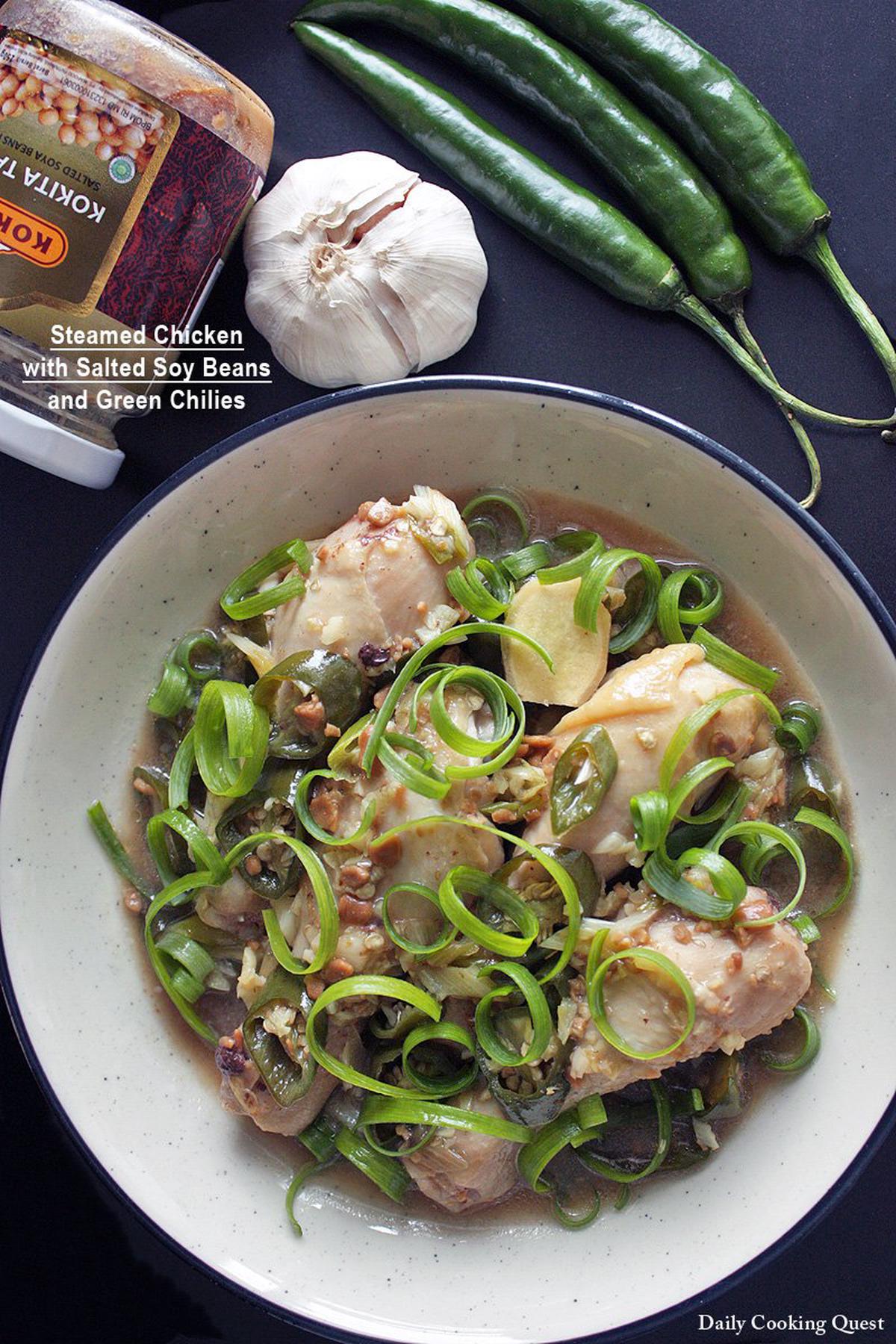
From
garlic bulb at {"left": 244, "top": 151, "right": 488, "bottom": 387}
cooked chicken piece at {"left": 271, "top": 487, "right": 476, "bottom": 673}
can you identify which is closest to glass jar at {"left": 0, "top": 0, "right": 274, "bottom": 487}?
garlic bulb at {"left": 244, "top": 151, "right": 488, "bottom": 387}

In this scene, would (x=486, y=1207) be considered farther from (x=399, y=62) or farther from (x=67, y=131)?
(x=399, y=62)

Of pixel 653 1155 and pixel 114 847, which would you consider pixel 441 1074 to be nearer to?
pixel 653 1155

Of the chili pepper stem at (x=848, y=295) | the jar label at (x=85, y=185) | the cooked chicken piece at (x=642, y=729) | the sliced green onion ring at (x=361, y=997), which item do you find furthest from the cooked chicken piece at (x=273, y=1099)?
the chili pepper stem at (x=848, y=295)

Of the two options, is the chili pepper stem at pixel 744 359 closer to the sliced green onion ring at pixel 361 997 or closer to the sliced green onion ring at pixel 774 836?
the sliced green onion ring at pixel 774 836

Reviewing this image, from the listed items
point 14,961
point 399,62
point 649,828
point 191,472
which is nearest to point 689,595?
point 649,828

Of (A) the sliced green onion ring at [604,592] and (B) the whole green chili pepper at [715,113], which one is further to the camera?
(B) the whole green chili pepper at [715,113]

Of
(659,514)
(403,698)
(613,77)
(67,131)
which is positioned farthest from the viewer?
(613,77)
